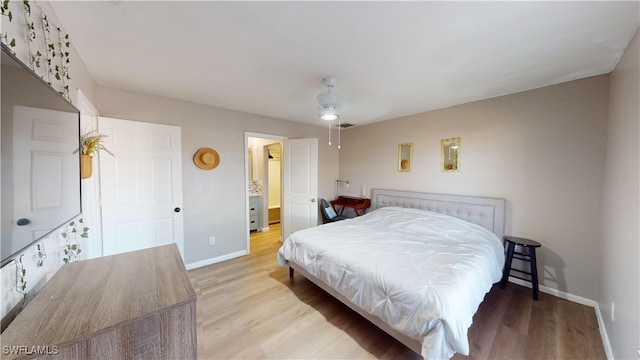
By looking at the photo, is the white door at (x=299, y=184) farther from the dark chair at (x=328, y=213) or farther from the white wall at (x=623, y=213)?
the white wall at (x=623, y=213)

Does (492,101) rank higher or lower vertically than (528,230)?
higher

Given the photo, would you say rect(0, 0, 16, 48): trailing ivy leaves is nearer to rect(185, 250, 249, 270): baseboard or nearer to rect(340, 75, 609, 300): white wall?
rect(185, 250, 249, 270): baseboard

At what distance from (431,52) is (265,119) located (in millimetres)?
2719

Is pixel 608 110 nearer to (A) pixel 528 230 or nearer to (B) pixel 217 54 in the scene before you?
(A) pixel 528 230

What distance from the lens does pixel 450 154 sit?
3236 millimetres

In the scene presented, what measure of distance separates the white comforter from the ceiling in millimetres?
1704

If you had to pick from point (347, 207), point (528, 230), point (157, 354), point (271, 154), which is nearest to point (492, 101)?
point (528, 230)

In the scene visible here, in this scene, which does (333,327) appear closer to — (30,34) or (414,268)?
(414,268)

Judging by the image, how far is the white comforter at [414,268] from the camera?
4.62 feet

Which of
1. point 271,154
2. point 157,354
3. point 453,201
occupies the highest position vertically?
point 271,154

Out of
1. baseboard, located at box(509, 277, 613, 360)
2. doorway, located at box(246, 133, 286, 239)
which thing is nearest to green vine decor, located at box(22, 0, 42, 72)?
doorway, located at box(246, 133, 286, 239)

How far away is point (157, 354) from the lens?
0.92 meters

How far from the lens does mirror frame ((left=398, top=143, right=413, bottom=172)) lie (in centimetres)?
368

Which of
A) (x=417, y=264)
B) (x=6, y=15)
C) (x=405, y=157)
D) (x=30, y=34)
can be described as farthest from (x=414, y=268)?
(x=30, y=34)
